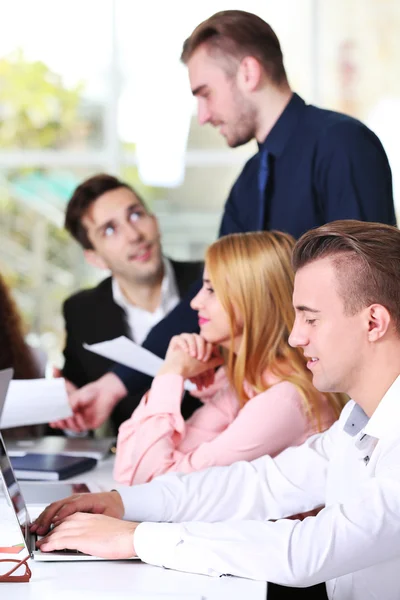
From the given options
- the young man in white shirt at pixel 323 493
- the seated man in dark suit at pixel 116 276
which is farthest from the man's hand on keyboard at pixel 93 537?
the seated man in dark suit at pixel 116 276

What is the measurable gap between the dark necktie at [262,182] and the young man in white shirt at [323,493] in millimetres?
928

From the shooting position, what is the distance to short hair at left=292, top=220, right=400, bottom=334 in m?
1.46

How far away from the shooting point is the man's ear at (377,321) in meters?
1.45

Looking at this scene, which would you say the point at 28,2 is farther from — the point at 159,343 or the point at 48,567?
the point at 48,567

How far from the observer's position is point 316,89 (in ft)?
16.1

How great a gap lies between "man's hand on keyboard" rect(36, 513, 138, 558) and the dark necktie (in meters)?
1.28

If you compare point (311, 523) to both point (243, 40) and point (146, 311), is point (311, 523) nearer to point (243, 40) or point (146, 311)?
point (243, 40)

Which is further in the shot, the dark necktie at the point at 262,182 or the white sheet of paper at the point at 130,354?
the dark necktie at the point at 262,182

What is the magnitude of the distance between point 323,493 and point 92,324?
1.88 meters

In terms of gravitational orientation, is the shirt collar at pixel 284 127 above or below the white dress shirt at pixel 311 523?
above

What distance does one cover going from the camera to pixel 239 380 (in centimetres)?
219

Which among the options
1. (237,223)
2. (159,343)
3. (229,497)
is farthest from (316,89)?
(229,497)

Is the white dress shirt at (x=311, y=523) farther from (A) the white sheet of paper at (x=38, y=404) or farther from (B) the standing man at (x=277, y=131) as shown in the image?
(B) the standing man at (x=277, y=131)

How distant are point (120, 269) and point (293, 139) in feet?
4.03
